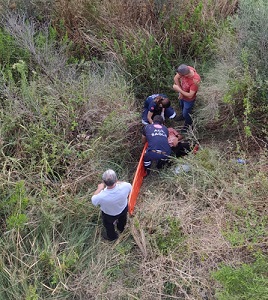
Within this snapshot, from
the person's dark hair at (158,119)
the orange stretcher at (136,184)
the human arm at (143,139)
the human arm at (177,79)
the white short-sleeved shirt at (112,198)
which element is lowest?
the orange stretcher at (136,184)

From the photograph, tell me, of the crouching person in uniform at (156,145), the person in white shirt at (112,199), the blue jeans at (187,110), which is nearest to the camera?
the person in white shirt at (112,199)

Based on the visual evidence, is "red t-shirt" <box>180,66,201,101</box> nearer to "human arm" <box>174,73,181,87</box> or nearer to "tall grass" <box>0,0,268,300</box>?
"human arm" <box>174,73,181,87</box>

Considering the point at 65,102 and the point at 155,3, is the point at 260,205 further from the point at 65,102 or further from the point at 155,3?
the point at 155,3

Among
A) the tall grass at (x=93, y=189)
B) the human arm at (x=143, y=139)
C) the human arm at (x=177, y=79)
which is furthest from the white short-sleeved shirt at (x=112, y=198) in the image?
the human arm at (x=177, y=79)

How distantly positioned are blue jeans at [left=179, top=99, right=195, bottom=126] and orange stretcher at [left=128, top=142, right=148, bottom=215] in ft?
2.72

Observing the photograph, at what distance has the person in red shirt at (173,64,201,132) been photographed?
5.68 m

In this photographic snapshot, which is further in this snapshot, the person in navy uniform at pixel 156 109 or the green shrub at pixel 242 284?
the person in navy uniform at pixel 156 109

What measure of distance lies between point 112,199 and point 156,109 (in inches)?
85.9

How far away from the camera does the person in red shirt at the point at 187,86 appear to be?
5.68m

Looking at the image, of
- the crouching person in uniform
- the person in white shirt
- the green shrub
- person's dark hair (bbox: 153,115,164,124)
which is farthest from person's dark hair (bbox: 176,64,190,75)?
the green shrub

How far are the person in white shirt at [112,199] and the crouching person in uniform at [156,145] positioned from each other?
3.78 feet

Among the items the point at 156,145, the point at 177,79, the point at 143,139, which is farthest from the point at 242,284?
the point at 177,79

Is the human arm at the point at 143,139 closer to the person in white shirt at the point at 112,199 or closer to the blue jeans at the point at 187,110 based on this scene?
the blue jeans at the point at 187,110

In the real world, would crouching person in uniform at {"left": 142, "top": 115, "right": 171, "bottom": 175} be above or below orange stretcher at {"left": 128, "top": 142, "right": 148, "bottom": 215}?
above
